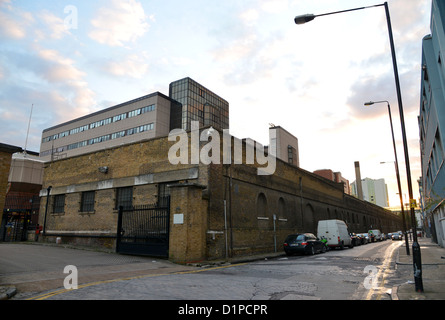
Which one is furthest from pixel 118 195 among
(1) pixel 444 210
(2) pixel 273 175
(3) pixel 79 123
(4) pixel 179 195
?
(3) pixel 79 123

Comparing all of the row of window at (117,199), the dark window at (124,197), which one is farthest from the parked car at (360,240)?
the dark window at (124,197)

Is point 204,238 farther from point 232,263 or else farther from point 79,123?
point 79,123

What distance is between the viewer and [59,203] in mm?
23969

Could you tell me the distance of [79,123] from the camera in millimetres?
70750

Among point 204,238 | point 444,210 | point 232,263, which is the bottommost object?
point 232,263

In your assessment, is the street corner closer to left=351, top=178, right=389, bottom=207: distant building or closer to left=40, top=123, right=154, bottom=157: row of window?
left=40, top=123, right=154, bottom=157: row of window

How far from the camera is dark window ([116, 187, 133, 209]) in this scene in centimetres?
1953

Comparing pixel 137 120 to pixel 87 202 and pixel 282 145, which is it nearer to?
pixel 282 145

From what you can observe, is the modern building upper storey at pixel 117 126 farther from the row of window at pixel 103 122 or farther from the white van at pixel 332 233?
the white van at pixel 332 233

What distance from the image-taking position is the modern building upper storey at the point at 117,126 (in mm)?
59844

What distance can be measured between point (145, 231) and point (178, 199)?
309 centimetres

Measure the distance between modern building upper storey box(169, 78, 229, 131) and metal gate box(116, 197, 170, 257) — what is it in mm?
46255

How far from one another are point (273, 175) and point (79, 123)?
60295 millimetres

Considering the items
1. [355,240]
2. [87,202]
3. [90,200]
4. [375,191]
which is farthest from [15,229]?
[375,191]
